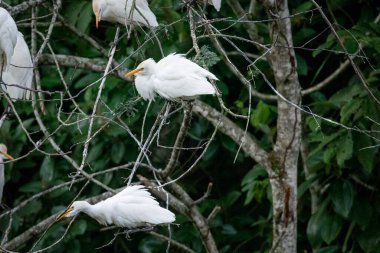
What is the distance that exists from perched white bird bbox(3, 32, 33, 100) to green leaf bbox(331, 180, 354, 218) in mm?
1786

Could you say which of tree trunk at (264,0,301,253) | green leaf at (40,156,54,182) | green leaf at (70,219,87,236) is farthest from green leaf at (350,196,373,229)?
green leaf at (40,156,54,182)

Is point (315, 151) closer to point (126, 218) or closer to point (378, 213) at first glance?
point (378, 213)

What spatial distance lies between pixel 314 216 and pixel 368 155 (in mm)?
648

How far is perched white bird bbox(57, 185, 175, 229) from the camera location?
12.4ft

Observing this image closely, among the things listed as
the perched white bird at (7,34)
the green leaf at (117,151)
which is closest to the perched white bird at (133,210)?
the perched white bird at (7,34)

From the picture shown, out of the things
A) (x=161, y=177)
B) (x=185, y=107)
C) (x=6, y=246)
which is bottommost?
(x=6, y=246)

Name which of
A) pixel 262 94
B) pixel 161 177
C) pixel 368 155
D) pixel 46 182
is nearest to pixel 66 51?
pixel 46 182

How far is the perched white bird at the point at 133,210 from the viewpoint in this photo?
377 centimetres

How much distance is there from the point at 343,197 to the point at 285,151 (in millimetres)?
704

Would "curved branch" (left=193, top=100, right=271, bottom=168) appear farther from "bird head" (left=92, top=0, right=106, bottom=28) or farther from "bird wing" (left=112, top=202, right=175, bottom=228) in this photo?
"bird wing" (left=112, top=202, right=175, bottom=228)

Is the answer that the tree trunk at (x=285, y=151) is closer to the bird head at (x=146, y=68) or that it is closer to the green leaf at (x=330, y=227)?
the green leaf at (x=330, y=227)

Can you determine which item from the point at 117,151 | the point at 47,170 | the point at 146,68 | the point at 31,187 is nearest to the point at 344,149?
the point at 146,68

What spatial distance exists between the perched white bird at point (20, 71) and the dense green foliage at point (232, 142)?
0.71 ft

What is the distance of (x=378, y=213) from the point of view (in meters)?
5.52
